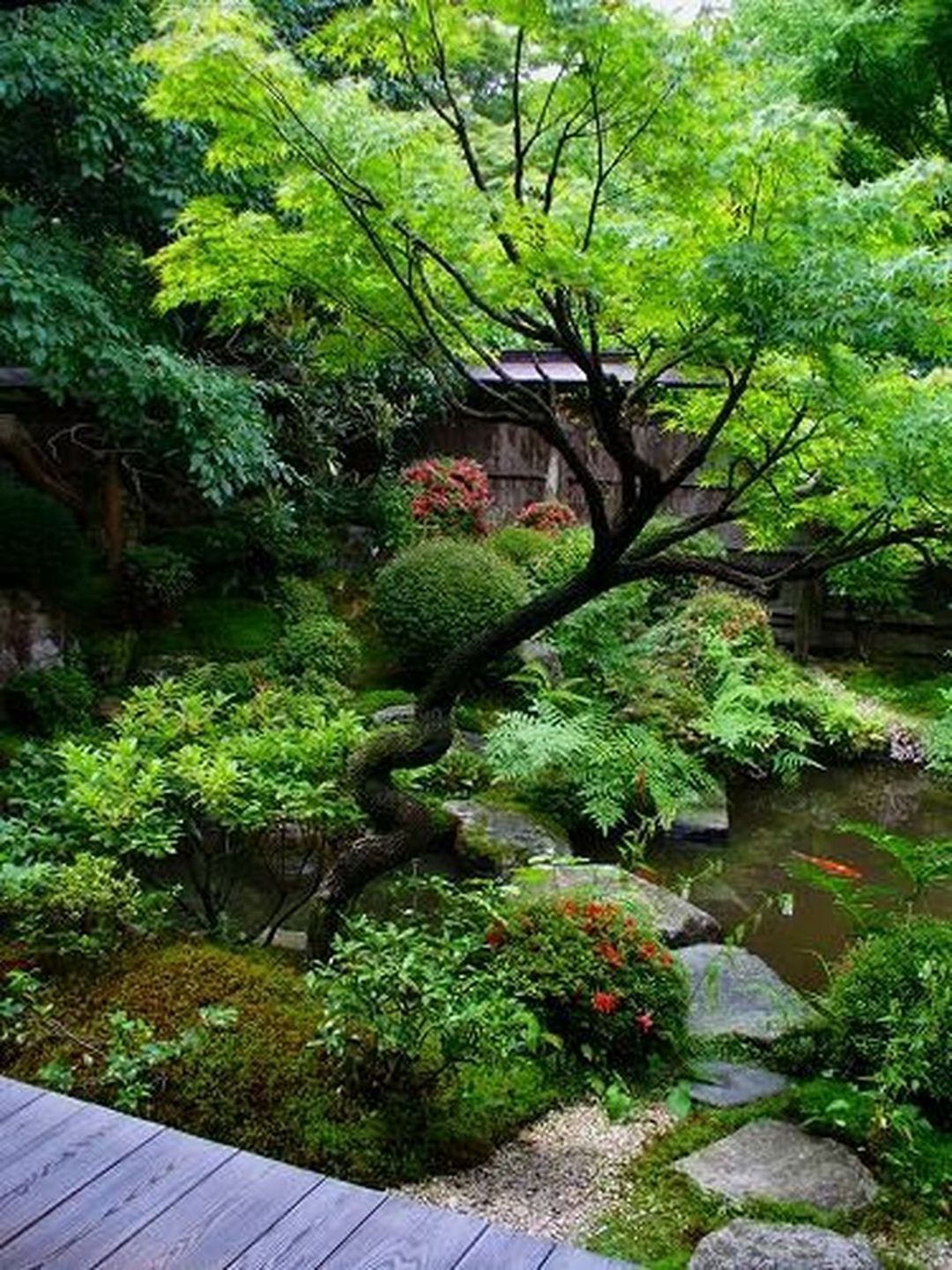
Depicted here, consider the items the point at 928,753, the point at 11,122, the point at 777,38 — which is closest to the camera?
the point at 11,122

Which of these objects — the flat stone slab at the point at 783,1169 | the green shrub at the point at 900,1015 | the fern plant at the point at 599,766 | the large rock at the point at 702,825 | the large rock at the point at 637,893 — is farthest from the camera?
the large rock at the point at 702,825

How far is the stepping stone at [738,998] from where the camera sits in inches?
166

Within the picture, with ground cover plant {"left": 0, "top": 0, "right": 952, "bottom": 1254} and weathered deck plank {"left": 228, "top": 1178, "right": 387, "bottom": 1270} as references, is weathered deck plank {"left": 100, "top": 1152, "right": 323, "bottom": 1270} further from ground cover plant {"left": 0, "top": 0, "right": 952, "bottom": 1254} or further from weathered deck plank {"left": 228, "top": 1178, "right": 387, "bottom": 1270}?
ground cover plant {"left": 0, "top": 0, "right": 952, "bottom": 1254}

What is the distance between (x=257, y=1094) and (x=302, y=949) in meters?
1.20

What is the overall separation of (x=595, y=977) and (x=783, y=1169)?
0.88 m

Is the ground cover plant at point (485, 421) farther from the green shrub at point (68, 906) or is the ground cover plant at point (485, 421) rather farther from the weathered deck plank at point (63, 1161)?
the weathered deck plank at point (63, 1161)

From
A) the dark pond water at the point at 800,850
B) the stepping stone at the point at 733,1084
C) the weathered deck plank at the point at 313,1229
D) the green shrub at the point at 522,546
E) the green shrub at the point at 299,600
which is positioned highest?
the green shrub at the point at 522,546

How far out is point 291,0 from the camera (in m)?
7.69

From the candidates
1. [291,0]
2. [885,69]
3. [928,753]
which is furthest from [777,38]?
[928,753]

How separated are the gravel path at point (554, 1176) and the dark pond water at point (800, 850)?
1503mm

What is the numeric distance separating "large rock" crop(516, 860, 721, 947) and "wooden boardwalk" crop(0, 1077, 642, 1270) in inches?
95.4

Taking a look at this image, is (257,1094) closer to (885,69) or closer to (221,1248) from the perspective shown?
(221,1248)

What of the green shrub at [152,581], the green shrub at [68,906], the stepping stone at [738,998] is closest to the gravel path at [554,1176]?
the stepping stone at [738,998]

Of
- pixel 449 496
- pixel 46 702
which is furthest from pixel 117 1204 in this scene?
pixel 449 496
